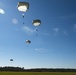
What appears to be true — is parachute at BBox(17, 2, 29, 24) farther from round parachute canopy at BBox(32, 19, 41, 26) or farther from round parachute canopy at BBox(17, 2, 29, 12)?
round parachute canopy at BBox(32, 19, 41, 26)

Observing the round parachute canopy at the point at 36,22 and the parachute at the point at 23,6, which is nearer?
the parachute at the point at 23,6

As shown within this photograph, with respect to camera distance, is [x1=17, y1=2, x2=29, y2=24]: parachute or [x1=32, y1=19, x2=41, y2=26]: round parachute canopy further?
[x1=32, y1=19, x2=41, y2=26]: round parachute canopy

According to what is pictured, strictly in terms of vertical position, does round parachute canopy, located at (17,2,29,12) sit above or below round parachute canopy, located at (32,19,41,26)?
above

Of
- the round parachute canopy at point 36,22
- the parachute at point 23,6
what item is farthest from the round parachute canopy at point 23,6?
the round parachute canopy at point 36,22

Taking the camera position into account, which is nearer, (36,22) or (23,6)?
(23,6)

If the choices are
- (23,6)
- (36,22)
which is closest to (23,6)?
(23,6)

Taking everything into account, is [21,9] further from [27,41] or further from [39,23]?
[27,41]

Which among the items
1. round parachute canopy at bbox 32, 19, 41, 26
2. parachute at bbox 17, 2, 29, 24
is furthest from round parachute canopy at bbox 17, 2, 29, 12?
round parachute canopy at bbox 32, 19, 41, 26

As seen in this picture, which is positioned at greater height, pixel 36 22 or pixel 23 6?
pixel 23 6

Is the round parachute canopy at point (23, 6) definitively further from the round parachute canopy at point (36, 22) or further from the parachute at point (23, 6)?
the round parachute canopy at point (36, 22)

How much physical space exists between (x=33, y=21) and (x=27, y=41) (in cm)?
830

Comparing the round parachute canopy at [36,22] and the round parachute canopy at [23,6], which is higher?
the round parachute canopy at [23,6]

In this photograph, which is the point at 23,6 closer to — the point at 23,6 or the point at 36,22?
the point at 23,6

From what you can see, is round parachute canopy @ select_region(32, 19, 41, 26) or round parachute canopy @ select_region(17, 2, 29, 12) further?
round parachute canopy @ select_region(32, 19, 41, 26)
